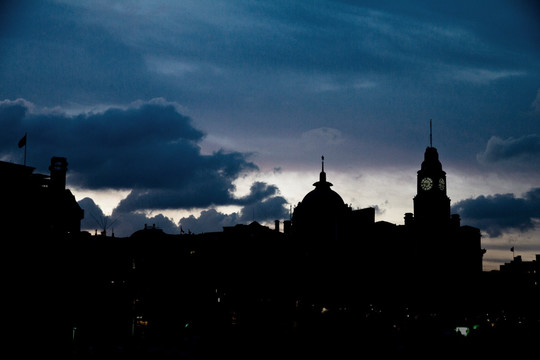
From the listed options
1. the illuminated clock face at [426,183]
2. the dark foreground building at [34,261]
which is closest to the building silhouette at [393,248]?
the illuminated clock face at [426,183]

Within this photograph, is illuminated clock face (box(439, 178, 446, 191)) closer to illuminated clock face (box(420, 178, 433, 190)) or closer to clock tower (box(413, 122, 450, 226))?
clock tower (box(413, 122, 450, 226))

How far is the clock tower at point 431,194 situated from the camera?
133m

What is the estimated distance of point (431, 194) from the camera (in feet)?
443

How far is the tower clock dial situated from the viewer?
133875 mm

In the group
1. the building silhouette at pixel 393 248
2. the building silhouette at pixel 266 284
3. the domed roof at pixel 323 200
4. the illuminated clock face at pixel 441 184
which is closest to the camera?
the building silhouette at pixel 266 284

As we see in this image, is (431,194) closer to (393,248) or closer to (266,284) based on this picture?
(393,248)

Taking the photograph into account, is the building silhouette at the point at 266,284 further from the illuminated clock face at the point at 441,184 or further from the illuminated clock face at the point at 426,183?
the illuminated clock face at the point at 441,184

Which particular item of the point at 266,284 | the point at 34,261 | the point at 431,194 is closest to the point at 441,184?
the point at 431,194

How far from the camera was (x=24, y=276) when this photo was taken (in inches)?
2208

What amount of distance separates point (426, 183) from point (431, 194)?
2.70 metres

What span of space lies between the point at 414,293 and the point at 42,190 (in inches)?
3401

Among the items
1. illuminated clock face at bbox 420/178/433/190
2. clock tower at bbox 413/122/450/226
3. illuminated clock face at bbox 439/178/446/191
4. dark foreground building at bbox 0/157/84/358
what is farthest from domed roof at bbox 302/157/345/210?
dark foreground building at bbox 0/157/84/358

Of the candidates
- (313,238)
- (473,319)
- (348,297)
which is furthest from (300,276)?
(473,319)

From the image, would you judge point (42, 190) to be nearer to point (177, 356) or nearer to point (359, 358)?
point (177, 356)
